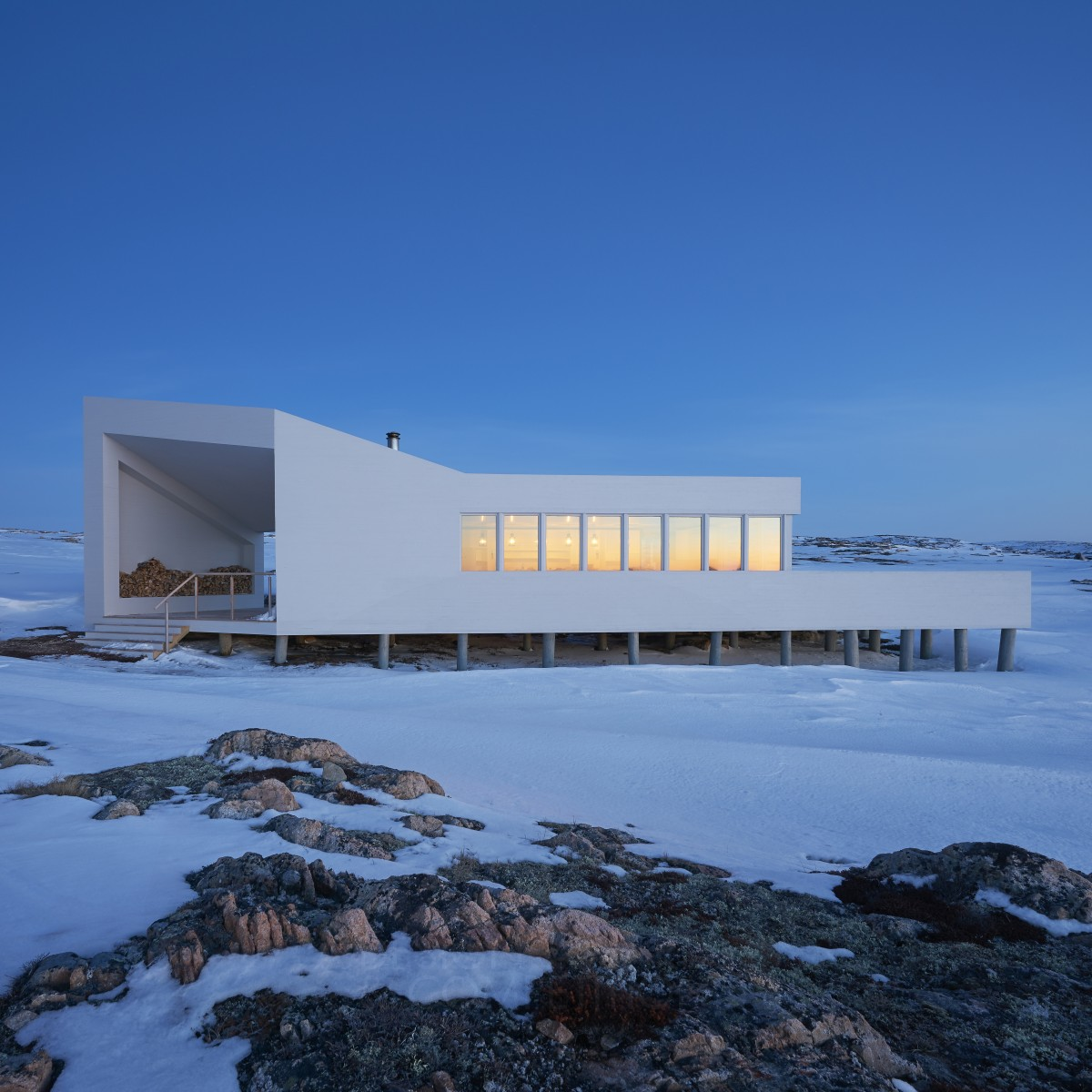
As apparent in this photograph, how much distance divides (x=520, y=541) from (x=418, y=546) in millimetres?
2747

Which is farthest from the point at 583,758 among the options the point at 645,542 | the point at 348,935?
the point at 645,542

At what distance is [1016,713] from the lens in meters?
13.3

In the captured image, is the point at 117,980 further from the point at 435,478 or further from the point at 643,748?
the point at 435,478

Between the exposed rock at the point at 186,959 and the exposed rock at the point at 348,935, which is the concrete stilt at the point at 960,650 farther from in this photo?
the exposed rock at the point at 186,959

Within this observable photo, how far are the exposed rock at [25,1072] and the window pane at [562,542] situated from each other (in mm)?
16335

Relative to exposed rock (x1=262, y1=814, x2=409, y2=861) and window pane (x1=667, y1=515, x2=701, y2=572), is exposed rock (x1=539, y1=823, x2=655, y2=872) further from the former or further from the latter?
window pane (x1=667, y1=515, x2=701, y2=572)

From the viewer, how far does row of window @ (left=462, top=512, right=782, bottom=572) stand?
18.4 m

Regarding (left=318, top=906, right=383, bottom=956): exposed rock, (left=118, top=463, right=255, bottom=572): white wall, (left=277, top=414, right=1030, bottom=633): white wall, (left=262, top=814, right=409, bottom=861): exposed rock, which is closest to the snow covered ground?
(left=262, top=814, right=409, bottom=861): exposed rock

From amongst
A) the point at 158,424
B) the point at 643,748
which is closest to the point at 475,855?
the point at 643,748

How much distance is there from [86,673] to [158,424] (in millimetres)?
6637

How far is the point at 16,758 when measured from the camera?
6.07 m

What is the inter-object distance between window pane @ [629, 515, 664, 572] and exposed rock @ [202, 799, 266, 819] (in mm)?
14431

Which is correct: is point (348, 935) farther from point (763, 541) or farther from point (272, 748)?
point (763, 541)

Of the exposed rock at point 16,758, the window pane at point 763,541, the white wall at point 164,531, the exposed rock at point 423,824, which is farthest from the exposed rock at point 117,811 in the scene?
the window pane at point 763,541
